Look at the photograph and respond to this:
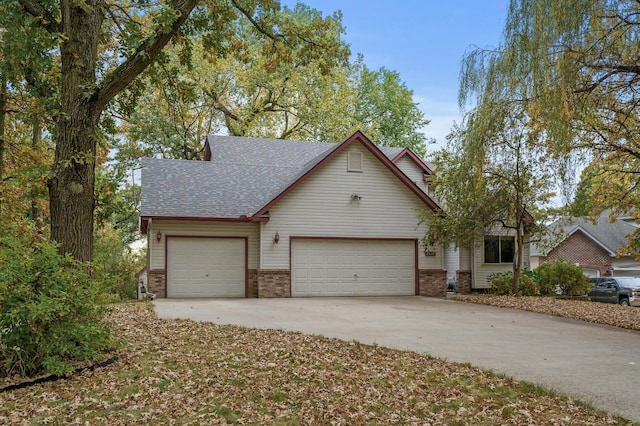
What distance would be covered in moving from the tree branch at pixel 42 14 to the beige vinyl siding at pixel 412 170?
62.0ft

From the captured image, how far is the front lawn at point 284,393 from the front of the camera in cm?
538

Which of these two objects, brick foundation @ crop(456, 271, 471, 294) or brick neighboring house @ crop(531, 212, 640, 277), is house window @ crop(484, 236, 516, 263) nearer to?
brick foundation @ crop(456, 271, 471, 294)

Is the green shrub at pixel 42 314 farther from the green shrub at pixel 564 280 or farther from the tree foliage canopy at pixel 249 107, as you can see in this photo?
the tree foliage canopy at pixel 249 107

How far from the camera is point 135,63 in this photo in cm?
879

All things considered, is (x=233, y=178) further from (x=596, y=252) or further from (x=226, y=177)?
(x=596, y=252)

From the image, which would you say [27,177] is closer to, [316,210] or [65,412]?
[65,412]

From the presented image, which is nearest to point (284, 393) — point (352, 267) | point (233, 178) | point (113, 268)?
point (352, 267)

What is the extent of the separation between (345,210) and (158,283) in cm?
658

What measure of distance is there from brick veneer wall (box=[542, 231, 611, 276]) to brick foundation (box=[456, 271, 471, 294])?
14303 millimetres

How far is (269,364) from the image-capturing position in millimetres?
7340

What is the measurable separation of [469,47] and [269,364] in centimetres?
806

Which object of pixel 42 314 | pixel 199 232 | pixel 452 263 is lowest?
pixel 452 263

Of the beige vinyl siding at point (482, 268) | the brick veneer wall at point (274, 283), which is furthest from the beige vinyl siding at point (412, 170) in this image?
the brick veneer wall at point (274, 283)

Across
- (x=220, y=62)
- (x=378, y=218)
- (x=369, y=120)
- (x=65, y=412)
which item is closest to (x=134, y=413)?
(x=65, y=412)
